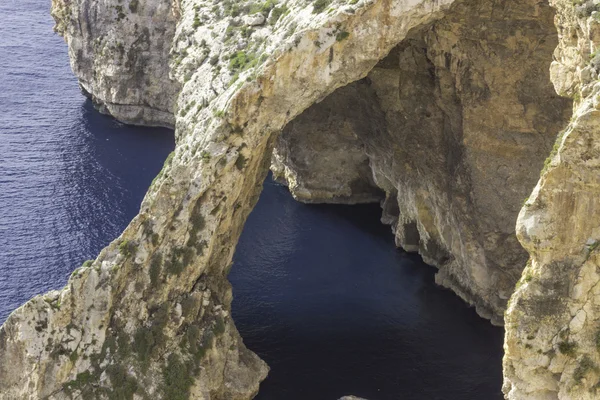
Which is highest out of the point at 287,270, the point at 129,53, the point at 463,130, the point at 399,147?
the point at 463,130

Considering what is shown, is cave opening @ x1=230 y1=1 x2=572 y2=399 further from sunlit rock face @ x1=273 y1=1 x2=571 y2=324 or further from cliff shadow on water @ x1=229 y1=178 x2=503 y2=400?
cliff shadow on water @ x1=229 y1=178 x2=503 y2=400

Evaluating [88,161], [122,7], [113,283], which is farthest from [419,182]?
[122,7]

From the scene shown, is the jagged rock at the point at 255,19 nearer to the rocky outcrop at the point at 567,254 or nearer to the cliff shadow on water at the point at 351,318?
the rocky outcrop at the point at 567,254

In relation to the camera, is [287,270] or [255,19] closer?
[255,19]

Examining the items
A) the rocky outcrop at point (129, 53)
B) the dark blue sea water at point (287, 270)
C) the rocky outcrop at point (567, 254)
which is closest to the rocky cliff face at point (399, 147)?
the rocky outcrop at point (567, 254)

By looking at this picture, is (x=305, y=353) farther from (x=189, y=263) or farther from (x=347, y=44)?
(x=347, y=44)

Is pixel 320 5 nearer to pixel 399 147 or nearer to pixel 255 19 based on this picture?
pixel 255 19

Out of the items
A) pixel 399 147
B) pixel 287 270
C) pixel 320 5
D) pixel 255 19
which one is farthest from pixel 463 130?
pixel 287 270

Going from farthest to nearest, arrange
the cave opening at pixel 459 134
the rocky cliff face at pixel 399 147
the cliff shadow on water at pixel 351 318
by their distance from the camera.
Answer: the cliff shadow on water at pixel 351 318
the cave opening at pixel 459 134
the rocky cliff face at pixel 399 147
